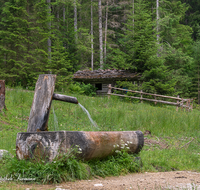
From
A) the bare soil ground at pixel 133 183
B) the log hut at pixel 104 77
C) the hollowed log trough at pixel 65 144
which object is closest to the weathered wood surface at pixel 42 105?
the hollowed log trough at pixel 65 144

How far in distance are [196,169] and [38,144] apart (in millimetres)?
3932

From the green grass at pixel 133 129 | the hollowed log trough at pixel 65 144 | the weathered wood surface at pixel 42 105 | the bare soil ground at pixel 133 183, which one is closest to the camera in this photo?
the bare soil ground at pixel 133 183

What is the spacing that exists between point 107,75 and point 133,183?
17.4 m

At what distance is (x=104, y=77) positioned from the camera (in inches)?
810

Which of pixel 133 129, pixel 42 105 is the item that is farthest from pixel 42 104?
pixel 133 129

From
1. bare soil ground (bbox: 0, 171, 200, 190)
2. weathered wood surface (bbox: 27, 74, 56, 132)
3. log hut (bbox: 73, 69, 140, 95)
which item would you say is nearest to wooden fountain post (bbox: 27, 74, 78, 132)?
weathered wood surface (bbox: 27, 74, 56, 132)

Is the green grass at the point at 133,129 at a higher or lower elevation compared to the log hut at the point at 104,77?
lower

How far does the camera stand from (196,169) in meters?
5.14

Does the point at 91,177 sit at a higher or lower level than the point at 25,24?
lower

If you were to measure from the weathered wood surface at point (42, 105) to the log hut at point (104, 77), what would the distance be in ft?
52.1

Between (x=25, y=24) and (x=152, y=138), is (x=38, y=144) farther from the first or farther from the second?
(x=25, y=24)

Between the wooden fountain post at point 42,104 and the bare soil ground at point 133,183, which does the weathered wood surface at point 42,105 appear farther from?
the bare soil ground at point 133,183

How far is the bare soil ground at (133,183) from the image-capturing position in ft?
9.96

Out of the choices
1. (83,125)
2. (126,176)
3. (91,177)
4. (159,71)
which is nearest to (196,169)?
(126,176)
